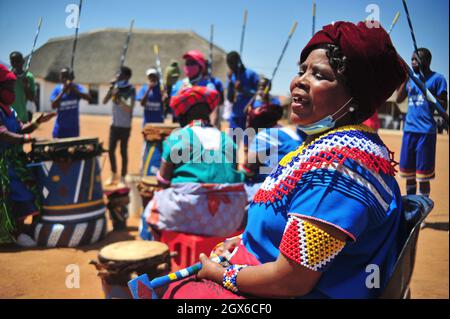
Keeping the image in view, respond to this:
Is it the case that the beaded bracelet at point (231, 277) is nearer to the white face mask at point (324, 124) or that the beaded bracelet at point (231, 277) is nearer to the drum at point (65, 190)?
the white face mask at point (324, 124)

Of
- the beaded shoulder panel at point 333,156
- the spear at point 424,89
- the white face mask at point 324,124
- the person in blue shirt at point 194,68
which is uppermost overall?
the person in blue shirt at point 194,68

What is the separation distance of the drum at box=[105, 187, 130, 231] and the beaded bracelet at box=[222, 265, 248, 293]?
447cm

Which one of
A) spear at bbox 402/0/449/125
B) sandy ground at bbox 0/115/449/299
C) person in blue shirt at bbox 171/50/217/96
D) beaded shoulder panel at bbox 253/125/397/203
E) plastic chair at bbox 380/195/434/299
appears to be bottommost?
sandy ground at bbox 0/115/449/299

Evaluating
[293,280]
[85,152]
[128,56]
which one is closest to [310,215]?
[293,280]

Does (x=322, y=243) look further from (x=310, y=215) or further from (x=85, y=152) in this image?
(x=85, y=152)

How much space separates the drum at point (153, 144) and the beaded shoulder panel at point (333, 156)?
14.7 ft

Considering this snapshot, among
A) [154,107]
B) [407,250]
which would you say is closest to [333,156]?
[407,250]

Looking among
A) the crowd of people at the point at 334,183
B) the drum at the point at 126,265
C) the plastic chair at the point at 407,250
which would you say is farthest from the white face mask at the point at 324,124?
the drum at the point at 126,265

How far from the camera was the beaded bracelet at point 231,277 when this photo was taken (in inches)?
59.4

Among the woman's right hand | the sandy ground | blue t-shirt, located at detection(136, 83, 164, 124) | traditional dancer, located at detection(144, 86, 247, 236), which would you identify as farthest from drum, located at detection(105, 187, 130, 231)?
the woman's right hand

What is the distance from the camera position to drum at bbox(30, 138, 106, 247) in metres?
4.83

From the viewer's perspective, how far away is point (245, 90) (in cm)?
838

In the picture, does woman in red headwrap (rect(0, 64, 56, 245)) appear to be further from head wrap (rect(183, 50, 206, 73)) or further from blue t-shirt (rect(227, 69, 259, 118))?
blue t-shirt (rect(227, 69, 259, 118))

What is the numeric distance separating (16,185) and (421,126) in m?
3.98
